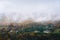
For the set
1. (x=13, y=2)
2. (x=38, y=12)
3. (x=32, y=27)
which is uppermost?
(x=13, y=2)

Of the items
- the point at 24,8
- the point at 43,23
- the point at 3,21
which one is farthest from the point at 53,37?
the point at 3,21

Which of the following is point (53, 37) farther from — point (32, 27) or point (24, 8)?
point (24, 8)

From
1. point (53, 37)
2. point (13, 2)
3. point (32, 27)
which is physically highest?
point (13, 2)

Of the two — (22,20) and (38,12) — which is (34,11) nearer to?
(38,12)

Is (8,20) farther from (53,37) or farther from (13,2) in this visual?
(53,37)

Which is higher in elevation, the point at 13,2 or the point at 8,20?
the point at 13,2

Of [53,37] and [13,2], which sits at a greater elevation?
[13,2]

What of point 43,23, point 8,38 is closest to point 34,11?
point 43,23

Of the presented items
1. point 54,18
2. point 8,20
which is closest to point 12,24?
point 8,20
